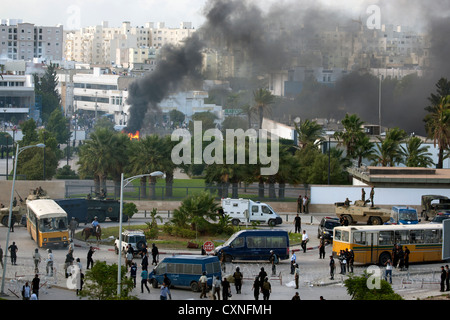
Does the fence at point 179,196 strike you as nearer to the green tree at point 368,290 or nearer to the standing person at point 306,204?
the standing person at point 306,204

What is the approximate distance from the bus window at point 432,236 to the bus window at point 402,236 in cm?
105

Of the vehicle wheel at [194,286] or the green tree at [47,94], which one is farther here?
the green tree at [47,94]

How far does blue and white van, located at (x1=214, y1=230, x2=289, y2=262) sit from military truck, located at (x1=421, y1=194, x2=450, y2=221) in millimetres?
17253

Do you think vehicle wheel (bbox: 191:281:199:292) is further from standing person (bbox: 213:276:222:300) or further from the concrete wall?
the concrete wall

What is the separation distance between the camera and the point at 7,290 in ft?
118

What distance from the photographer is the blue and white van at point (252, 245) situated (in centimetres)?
4244

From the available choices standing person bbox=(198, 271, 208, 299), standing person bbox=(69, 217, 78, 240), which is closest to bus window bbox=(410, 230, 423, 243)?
standing person bbox=(198, 271, 208, 299)

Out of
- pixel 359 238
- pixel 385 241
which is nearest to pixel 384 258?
pixel 385 241

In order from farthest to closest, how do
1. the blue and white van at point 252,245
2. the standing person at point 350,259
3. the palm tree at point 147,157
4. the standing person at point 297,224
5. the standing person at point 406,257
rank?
the palm tree at point 147,157, the standing person at point 297,224, the blue and white van at point 252,245, the standing person at point 406,257, the standing person at point 350,259

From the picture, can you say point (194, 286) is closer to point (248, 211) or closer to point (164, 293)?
point (164, 293)

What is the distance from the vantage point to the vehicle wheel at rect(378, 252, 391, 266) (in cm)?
4228

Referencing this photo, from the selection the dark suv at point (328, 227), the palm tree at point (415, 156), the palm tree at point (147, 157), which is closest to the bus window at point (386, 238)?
the dark suv at point (328, 227)
